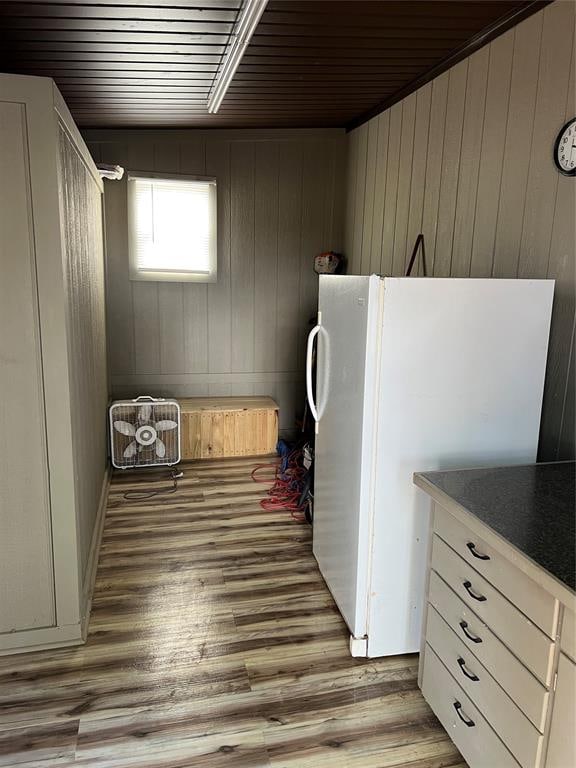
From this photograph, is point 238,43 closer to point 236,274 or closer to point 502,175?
point 502,175

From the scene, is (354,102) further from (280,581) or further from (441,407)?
(280,581)

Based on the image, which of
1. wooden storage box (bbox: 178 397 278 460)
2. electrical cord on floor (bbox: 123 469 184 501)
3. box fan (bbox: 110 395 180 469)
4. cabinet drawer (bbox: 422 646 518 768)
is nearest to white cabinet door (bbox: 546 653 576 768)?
cabinet drawer (bbox: 422 646 518 768)

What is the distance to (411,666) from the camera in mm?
2289

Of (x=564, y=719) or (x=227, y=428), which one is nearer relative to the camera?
(x=564, y=719)

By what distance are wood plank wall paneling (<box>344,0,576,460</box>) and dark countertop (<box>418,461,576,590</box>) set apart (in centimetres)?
46

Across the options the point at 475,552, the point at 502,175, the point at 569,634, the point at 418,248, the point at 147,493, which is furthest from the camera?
the point at 147,493

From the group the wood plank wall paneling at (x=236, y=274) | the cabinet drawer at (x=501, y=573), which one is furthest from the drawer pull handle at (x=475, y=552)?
the wood plank wall paneling at (x=236, y=274)

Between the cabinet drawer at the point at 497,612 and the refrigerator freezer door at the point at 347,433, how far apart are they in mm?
442

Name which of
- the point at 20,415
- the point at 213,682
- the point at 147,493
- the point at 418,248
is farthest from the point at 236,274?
the point at 213,682

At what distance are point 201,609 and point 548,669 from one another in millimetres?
1709

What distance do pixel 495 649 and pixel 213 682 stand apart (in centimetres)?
114

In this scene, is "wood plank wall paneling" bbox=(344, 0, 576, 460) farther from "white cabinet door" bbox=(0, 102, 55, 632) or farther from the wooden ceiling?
"white cabinet door" bbox=(0, 102, 55, 632)

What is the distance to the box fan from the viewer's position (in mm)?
4117

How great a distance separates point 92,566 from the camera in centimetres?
281
